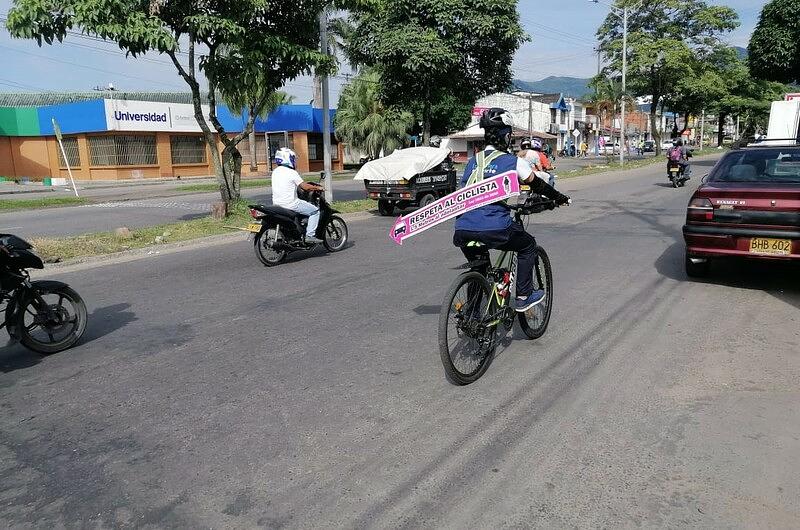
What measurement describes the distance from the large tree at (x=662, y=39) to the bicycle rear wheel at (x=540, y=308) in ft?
141

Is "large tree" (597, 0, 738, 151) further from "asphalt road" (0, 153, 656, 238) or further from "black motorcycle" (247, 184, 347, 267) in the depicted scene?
"black motorcycle" (247, 184, 347, 267)

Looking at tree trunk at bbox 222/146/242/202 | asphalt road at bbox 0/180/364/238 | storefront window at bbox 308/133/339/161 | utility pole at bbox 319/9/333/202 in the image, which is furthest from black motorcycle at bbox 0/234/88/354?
storefront window at bbox 308/133/339/161

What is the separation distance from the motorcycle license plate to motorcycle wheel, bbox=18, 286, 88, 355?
6949 millimetres

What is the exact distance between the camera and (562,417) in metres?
3.90

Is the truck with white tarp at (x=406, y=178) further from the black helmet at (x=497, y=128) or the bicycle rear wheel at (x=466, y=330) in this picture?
Answer: the bicycle rear wheel at (x=466, y=330)

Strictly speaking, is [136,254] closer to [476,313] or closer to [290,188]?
[290,188]

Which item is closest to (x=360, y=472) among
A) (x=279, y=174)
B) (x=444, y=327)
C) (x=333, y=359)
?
(x=444, y=327)

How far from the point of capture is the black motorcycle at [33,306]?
5.14m

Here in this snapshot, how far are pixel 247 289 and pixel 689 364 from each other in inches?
202

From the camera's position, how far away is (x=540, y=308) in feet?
18.2

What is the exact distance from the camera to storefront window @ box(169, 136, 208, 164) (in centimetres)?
3828

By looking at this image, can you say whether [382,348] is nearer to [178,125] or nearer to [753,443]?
[753,443]

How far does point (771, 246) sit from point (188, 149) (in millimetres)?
37639

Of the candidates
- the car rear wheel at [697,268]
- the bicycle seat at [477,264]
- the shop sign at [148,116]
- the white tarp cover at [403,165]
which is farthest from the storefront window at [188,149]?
the bicycle seat at [477,264]
